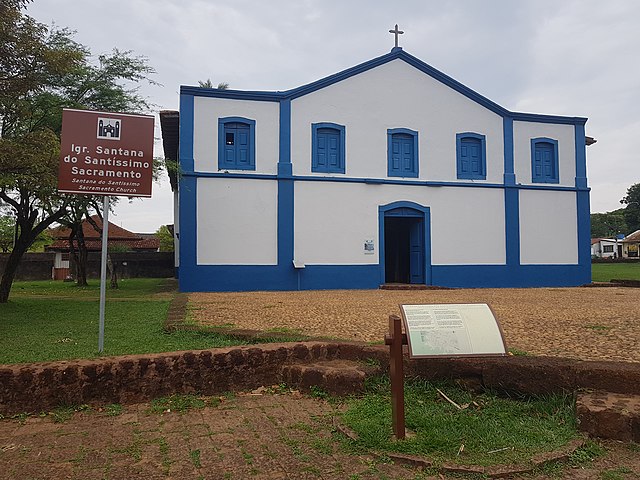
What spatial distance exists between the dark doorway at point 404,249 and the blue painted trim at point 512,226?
9.60ft

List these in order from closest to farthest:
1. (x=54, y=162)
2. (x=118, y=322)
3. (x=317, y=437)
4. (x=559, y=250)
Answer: (x=317, y=437), (x=118, y=322), (x=54, y=162), (x=559, y=250)

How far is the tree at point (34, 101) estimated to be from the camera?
26.5 ft

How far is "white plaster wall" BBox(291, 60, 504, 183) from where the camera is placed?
665 inches

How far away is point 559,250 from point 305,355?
627 inches

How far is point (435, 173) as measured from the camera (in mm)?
17891

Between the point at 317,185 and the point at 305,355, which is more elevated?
the point at 317,185

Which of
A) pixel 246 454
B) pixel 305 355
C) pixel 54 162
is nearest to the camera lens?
pixel 246 454

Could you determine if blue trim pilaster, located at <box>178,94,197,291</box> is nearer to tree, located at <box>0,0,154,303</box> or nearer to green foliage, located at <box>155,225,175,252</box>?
tree, located at <box>0,0,154,303</box>

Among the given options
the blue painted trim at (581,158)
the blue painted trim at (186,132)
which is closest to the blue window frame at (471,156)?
the blue painted trim at (581,158)

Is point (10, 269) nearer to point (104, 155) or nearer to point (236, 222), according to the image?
point (236, 222)

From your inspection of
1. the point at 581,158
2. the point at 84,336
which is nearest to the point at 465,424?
the point at 84,336

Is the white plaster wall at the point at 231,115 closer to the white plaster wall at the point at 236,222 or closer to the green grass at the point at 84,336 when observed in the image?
the white plaster wall at the point at 236,222

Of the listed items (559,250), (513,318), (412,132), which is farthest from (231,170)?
(559,250)

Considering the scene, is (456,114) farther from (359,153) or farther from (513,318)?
(513,318)
